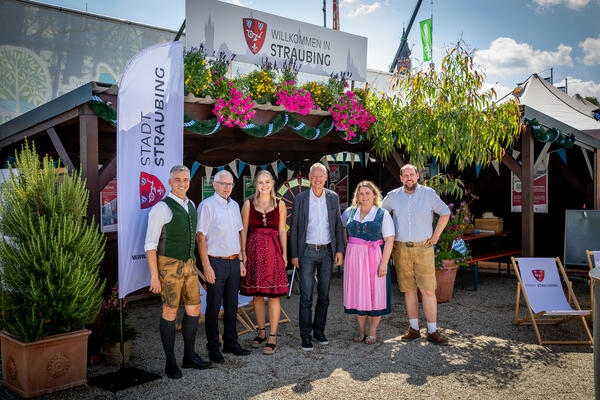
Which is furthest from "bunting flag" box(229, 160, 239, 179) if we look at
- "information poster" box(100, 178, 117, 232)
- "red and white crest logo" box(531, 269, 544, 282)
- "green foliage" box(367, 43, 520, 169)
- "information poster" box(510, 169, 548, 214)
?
"information poster" box(510, 169, 548, 214)

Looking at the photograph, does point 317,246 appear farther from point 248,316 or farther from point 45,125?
point 45,125

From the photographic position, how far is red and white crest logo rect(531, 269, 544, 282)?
5.32 metres

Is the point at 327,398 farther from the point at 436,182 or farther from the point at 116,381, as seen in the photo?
the point at 436,182

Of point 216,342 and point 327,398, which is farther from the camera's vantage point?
point 216,342

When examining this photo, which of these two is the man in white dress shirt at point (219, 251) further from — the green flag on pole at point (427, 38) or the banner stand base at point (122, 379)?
the green flag on pole at point (427, 38)

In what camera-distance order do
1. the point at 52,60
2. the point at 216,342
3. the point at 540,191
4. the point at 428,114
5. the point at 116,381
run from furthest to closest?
the point at 540,191, the point at 52,60, the point at 428,114, the point at 216,342, the point at 116,381

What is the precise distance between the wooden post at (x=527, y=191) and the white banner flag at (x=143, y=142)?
5.02 metres

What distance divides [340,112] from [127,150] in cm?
312

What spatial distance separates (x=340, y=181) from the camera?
34.1 feet

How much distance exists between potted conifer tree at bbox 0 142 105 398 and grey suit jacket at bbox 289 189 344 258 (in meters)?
1.74

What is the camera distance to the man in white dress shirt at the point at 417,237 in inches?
183

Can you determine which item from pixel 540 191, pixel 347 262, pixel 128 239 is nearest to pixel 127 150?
pixel 128 239

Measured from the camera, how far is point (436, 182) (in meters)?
6.20

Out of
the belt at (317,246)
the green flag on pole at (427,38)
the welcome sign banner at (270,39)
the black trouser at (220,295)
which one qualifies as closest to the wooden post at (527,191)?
the welcome sign banner at (270,39)
